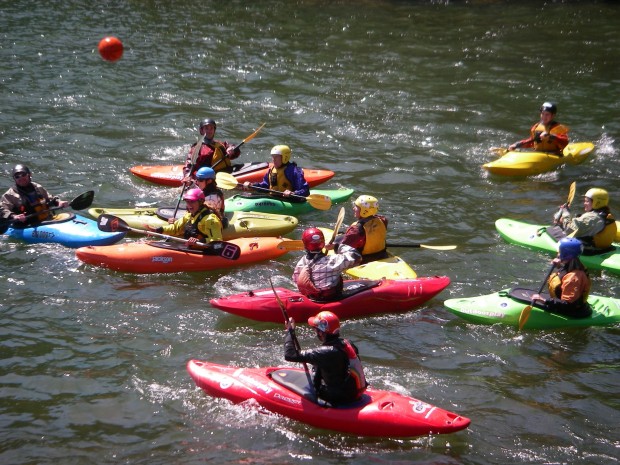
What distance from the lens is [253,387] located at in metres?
7.44

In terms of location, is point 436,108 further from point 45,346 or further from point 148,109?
point 45,346

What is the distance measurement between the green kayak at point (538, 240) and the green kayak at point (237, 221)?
9.90 ft

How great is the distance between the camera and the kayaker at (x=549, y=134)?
13469 mm

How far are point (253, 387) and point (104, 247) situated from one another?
3776 mm

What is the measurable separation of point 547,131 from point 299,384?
8064 mm

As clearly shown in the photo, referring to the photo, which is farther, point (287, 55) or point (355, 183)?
point (287, 55)

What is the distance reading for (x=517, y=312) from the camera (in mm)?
8938

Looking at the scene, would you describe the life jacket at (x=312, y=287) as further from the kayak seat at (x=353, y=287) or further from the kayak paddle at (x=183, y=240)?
the kayak paddle at (x=183, y=240)

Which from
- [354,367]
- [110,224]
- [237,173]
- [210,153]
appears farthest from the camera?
[237,173]

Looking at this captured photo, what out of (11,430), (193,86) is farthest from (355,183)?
(11,430)

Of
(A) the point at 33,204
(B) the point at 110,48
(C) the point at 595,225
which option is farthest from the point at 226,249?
(B) the point at 110,48

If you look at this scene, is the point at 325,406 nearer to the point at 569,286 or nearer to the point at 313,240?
the point at 313,240

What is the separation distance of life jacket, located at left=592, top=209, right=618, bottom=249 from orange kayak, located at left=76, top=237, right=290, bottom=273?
4.56 m

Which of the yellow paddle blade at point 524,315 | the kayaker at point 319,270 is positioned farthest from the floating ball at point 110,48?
the yellow paddle blade at point 524,315
